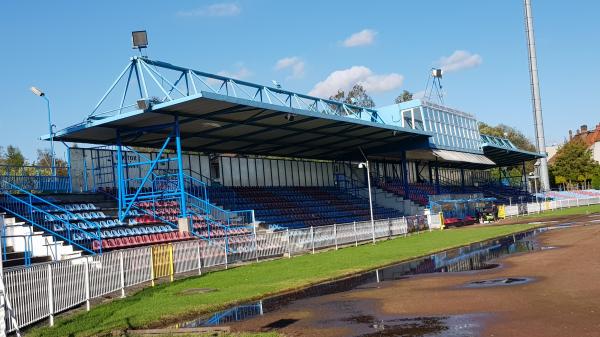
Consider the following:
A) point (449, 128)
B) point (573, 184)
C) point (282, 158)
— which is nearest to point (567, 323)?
point (282, 158)

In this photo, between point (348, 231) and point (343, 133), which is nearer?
point (348, 231)

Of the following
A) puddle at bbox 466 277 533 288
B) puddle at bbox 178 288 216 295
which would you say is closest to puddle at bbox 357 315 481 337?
puddle at bbox 466 277 533 288

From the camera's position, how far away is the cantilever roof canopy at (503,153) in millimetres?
60147

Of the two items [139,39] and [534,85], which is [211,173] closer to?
[139,39]

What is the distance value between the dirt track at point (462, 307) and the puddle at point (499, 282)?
0.26 metres

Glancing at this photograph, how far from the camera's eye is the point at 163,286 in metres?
18.8

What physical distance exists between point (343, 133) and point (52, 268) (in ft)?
90.4

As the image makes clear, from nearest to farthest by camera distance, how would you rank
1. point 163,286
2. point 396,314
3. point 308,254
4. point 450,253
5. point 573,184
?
point 396,314, point 163,286, point 450,253, point 308,254, point 573,184

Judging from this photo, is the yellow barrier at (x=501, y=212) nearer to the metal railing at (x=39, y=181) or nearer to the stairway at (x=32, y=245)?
the metal railing at (x=39, y=181)

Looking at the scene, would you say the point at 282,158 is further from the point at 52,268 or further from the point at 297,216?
the point at 52,268

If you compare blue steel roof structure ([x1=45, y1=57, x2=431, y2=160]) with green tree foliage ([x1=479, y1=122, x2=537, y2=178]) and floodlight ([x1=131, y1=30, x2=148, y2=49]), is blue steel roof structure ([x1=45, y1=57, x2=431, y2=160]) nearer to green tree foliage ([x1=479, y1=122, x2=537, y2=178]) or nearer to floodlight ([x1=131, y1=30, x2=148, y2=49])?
floodlight ([x1=131, y1=30, x2=148, y2=49])

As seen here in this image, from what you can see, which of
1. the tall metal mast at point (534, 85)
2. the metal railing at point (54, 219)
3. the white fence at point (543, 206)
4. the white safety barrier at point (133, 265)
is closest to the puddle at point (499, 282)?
the white safety barrier at point (133, 265)

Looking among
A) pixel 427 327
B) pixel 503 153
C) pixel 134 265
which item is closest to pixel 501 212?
pixel 503 153

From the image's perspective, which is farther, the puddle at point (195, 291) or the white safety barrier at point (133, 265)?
the puddle at point (195, 291)
